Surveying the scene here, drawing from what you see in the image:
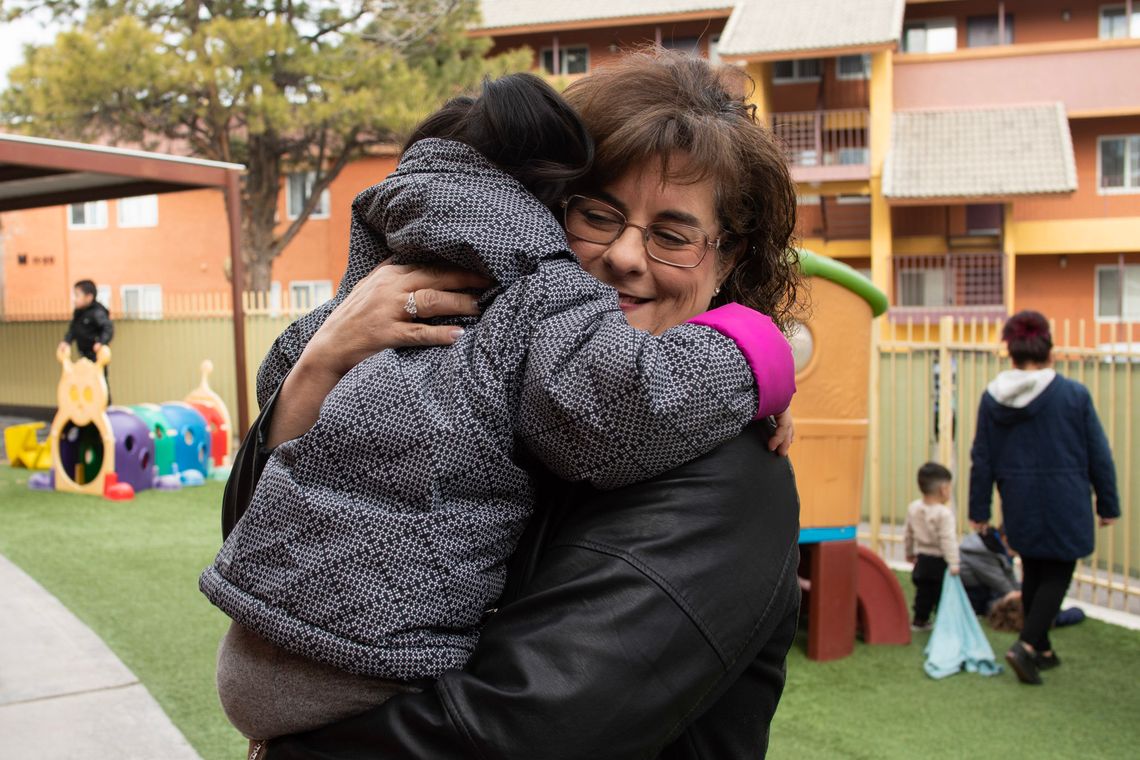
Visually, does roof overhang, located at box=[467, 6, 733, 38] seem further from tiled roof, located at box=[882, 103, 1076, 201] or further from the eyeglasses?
the eyeglasses

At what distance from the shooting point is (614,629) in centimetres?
116

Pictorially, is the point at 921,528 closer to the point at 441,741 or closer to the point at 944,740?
the point at 944,740

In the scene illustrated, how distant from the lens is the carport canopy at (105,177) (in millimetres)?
9531

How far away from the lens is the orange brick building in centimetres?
2333

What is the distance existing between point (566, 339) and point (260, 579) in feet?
1.45

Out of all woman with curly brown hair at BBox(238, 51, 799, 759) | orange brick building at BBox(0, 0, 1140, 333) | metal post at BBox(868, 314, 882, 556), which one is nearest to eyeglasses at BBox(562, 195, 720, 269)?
woman with curly brown hair at BBox(238, 51, 799, 759)

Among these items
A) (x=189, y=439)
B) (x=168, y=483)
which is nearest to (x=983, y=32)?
(x=189, y=439)

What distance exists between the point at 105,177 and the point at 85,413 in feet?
9.30

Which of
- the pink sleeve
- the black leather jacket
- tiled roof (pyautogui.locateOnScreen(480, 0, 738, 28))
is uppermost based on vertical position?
tiled roof (pyautogui.locateOnScreen(480, 0, 738, 28))

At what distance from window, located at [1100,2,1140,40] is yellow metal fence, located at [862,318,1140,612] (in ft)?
69.2

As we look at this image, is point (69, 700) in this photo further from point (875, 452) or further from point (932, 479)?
point (875, 452)


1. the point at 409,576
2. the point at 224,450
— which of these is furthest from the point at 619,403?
the point at 224,450

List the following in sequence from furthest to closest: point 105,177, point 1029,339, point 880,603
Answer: point 105,177
point 880,603
point 1029,339

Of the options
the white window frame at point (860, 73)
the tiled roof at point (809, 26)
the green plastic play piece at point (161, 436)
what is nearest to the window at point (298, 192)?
the tiled roof at point (809, 26)
